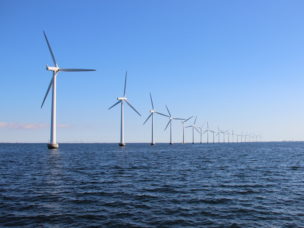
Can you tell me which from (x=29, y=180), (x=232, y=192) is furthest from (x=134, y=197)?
(x=29, y=180)

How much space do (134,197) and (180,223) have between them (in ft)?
26.3

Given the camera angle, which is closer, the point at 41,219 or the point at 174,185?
the point at 41,219

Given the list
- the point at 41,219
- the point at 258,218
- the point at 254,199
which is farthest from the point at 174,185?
the point at 41,219

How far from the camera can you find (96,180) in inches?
1415

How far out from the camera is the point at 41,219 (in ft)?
63.1

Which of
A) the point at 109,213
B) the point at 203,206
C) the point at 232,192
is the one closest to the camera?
the point at 109,213

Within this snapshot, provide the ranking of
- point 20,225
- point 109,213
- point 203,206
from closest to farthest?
point 20,225, point 109,213, point 203,206

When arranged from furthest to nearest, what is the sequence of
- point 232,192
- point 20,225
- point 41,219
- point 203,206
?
point 232,192, point 203,206, point 41,219, point 20,225

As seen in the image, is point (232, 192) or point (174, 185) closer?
point (232, 192)

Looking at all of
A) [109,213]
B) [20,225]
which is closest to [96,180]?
[109,213]

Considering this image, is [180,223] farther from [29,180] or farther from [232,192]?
[29,180]

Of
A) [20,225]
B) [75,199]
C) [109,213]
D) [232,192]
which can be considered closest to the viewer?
[20,225]

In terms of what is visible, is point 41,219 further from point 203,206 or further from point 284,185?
point 284,185

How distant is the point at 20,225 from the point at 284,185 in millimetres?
26585
